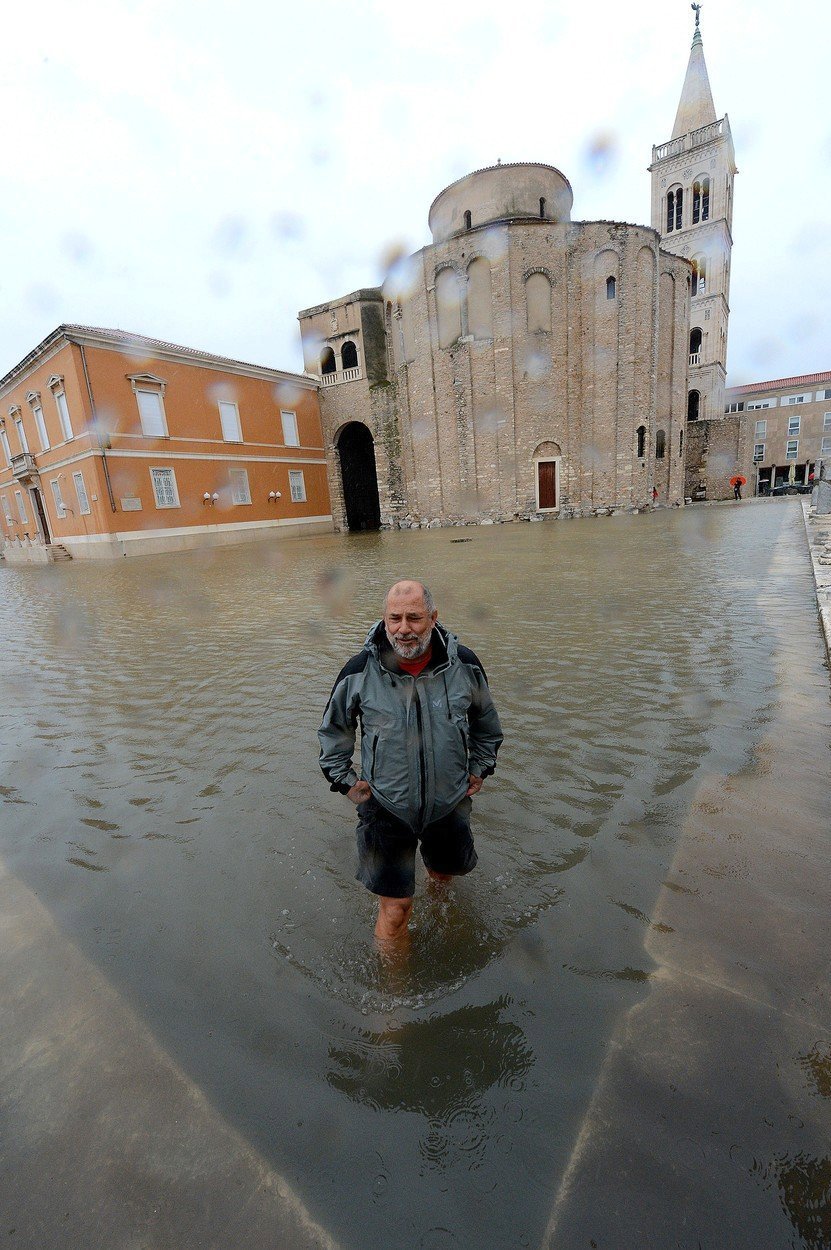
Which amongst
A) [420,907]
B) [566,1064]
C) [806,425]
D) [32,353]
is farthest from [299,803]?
[806,425]

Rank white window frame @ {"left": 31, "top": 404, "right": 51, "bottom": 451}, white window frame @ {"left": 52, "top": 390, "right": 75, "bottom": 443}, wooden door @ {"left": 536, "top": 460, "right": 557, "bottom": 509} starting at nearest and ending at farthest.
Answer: white window frame @ {"left": 52, "top": 390, "right": 75, "bottom": 443} → white window frame @ {"left": 31, "top": 404, "right": 51, "bottom": 451} → wooden door @ {"left": 536, "top": 460, "right": 557, "bottom": 509}

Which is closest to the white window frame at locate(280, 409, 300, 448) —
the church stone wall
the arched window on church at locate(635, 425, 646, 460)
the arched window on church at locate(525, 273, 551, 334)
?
the church stone wall

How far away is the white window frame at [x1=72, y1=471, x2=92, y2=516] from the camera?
24.3 m

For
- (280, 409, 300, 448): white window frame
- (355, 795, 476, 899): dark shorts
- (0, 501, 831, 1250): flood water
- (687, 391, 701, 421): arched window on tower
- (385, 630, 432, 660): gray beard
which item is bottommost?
(0, 501, 831, 1250): flood water

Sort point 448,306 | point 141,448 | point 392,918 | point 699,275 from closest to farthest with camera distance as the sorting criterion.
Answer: point 392,918 < point 141,448 < point 448,306 < point 699,275

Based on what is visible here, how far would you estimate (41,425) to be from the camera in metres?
26.1

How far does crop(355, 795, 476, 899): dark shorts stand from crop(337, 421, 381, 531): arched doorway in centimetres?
3504

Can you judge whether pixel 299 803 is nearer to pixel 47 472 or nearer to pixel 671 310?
pixel 47 472

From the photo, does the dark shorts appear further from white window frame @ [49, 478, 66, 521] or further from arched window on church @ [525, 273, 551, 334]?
arched window on church @ [525, 273, 551, 334]

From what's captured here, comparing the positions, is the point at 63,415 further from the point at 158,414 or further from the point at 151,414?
the point at 158,414

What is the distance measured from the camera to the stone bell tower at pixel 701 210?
44.0m

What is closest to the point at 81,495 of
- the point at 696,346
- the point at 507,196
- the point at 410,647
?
the point at 507,196

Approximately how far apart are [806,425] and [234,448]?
51865 millimetres

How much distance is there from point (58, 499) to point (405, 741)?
3044cm
